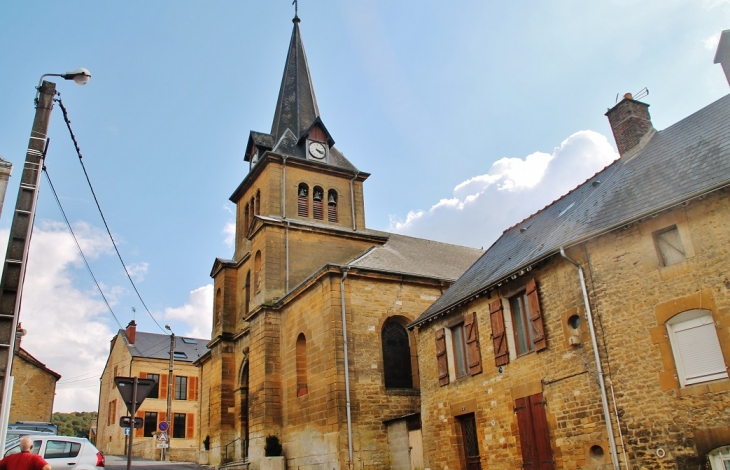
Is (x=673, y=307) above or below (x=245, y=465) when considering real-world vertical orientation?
above

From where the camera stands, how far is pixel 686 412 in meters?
8.68

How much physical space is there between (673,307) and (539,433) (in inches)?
144

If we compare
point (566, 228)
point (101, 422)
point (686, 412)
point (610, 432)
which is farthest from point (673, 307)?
point (101, 422)

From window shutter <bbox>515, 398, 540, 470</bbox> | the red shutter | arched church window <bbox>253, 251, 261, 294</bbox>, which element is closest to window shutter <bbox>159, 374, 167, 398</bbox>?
arched church window <bbox>253, 251, 261, 294</bbox>

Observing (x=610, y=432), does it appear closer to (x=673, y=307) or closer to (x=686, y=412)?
(x=686, y=412)

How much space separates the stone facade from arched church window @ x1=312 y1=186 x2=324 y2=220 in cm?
1637

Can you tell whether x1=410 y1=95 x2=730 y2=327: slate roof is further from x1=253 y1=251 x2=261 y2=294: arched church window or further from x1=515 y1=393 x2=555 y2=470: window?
x1=253 y1=251 x2=261 y2=294: arched church window

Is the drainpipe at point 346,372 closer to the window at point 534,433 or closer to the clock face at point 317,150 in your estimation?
the window at point 534,433

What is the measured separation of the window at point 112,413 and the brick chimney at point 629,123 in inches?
1401

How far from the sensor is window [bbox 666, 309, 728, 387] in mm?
8695

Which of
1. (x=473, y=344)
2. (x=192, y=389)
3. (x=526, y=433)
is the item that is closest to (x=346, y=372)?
(x=473, y=344)

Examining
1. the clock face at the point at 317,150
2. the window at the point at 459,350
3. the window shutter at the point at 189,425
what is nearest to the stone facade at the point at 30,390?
the window shutter at the point at 189,425

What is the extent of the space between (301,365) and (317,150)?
10603mm

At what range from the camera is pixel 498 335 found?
12617 millimetres
